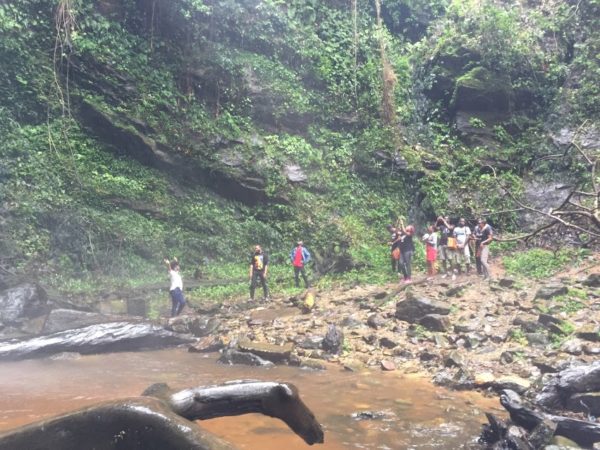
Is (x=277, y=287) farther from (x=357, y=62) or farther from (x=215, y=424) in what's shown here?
(x=357, y=62)

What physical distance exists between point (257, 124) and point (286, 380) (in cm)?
1407

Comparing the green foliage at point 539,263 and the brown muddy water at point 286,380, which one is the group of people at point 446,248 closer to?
the green foliage at point 539,263

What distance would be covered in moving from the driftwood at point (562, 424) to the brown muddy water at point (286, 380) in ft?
1.55

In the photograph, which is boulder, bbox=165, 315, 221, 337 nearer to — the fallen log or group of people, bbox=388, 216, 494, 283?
group of people, bbox=388, 216, 494, 283

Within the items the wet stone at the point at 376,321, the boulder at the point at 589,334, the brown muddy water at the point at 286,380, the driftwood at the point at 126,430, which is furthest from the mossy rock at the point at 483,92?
the driftwood at the point at 126,430

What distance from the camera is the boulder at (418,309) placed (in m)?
10.4

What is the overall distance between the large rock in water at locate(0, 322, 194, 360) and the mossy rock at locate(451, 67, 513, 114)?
47.8 ft

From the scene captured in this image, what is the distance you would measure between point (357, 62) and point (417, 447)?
19656mm

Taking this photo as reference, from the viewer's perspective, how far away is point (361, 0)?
77.5 ft

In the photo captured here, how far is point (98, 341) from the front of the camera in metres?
10.1

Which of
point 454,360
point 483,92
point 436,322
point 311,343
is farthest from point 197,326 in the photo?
point 483,92

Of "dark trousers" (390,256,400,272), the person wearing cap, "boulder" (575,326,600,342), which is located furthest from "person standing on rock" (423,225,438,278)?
"boulder" (575,326,600,342)

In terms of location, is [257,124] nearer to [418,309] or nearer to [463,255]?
[463,255]

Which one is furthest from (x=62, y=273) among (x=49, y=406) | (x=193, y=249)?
(x=49, y=406)
